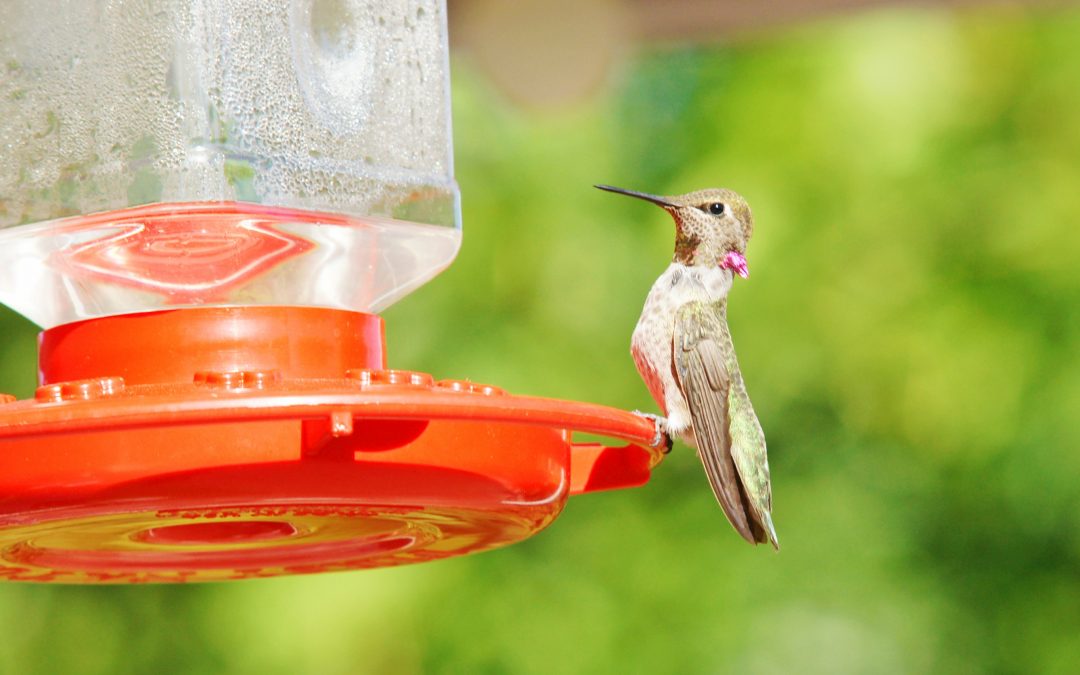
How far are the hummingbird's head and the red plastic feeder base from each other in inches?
71.4

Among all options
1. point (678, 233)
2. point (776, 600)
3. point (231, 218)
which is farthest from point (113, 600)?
point (231, 218)

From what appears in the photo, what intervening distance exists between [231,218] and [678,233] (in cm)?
218

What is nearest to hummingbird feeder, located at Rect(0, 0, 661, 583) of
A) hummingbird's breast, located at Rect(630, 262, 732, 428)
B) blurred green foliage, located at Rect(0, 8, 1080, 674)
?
hummingbird's breast, located at Rect(630, 262, 732, 428)

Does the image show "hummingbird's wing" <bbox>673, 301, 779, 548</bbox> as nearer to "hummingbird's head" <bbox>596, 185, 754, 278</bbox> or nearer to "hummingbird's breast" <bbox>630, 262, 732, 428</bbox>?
"hummingbird's breast" <bbox>630, 262, 732, 428</bbox>

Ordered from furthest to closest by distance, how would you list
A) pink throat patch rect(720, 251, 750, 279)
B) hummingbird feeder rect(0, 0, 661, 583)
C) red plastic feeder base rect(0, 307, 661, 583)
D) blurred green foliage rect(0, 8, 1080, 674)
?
blurred green foliage rect(0, 8, 1080, 674) < pink throat patch rect(720, 251, 750, 279) < hummingbird feeder rect(0, 0, 661, 583) < red plastic feeder base rect(0, 307, 661, 583)

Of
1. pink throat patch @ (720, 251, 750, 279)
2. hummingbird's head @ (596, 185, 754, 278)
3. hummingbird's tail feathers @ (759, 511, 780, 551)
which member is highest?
hummingbird's head @ (596, 185, 754, 278)

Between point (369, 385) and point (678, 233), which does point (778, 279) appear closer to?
point (678, 233)

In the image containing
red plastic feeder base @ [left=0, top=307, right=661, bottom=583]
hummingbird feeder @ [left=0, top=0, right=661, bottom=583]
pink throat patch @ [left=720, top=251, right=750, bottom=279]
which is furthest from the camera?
pink throat patch @ [left=720, top=251, right=750, bottom=279]

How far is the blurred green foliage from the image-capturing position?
6.32m

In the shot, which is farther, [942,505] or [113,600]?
[113,600]

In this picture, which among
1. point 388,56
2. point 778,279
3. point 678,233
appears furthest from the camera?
point 778,279

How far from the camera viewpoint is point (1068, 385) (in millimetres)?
6188

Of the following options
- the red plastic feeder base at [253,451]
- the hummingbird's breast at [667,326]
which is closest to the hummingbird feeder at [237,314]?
the red plastic feeder base at [253,451]

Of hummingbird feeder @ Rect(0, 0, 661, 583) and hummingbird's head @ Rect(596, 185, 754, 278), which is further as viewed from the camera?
hummingbird's head @ Rect(596, 185, 754, 278)
